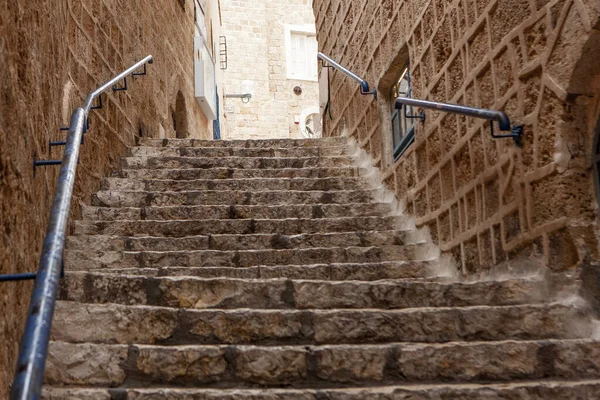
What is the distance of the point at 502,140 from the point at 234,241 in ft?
5.39

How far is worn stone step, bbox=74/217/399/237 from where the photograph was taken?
4328mm

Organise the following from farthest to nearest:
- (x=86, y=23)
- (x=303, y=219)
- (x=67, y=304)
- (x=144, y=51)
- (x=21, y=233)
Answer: (x=144, y=51), (x=86, y=23), (x=303, y=219), (x=67, y=304), (x=21, y=233)

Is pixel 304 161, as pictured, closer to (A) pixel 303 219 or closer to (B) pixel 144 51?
(A) pixel 303 219

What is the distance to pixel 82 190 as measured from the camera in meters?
4.58

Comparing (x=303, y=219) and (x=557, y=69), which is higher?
(x=557, y=69)

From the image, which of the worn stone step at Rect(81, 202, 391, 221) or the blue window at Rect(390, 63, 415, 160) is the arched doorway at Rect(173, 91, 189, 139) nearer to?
the blue window at Rect(390, 63, 415, 160)

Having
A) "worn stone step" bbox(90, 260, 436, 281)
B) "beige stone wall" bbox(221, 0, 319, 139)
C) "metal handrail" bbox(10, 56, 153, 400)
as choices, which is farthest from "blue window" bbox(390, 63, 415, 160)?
"beige stone wall" bbox(221, 0, 319, 139)

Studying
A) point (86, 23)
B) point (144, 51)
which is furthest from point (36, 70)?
point (144, 51)

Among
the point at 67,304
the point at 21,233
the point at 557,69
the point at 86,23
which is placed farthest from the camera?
the point at 86,23

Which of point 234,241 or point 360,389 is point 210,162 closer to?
point 234,241

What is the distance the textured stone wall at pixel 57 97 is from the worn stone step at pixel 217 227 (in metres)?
0.26

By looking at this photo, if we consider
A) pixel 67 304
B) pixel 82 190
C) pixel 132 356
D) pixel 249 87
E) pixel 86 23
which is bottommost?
pixel 132 356

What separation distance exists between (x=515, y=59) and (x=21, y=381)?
2.58 meters

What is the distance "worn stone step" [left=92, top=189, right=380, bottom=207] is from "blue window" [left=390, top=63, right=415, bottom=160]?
2.20 feet
